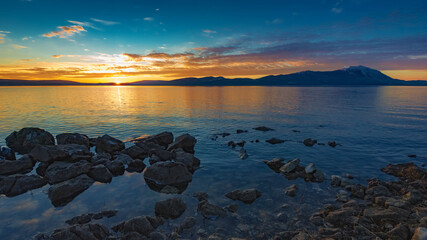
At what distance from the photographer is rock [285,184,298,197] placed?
15.1 m

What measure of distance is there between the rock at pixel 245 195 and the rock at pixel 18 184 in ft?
48.8

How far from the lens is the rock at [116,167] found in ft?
62.7

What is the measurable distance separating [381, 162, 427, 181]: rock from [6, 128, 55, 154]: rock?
3787cm

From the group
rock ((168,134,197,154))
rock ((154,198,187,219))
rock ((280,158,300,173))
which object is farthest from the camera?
rock ((168,134,197,154))

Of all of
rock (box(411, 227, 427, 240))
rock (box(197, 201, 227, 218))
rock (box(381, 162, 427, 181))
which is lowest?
rock (box(197, 201, 227, 218))

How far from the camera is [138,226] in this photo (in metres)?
10.9

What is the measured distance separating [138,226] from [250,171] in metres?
11.6

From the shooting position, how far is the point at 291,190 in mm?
15305

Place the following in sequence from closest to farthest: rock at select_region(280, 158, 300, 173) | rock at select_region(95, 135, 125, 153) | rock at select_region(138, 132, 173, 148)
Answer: rock at select_region(280, 158, 300, 173) → rock at select_region(95, 135, 125, 153) → rock at select_region(138, 132, 173, 148)

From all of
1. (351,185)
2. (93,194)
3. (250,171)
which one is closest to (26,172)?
(93,194)

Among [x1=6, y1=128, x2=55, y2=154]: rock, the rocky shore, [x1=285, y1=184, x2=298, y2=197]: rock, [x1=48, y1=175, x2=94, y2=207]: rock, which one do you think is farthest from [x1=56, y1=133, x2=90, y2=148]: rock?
[x1=285, y1=184, x2=298, y2=197]: rock

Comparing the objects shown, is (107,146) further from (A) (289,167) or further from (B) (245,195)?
(A) (289,167)

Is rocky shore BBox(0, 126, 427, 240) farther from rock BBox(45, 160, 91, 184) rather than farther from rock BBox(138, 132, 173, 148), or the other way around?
rock BBox(138, 132, 173, 148)

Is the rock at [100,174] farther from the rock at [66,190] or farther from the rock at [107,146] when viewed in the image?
the rock at [107,146]
